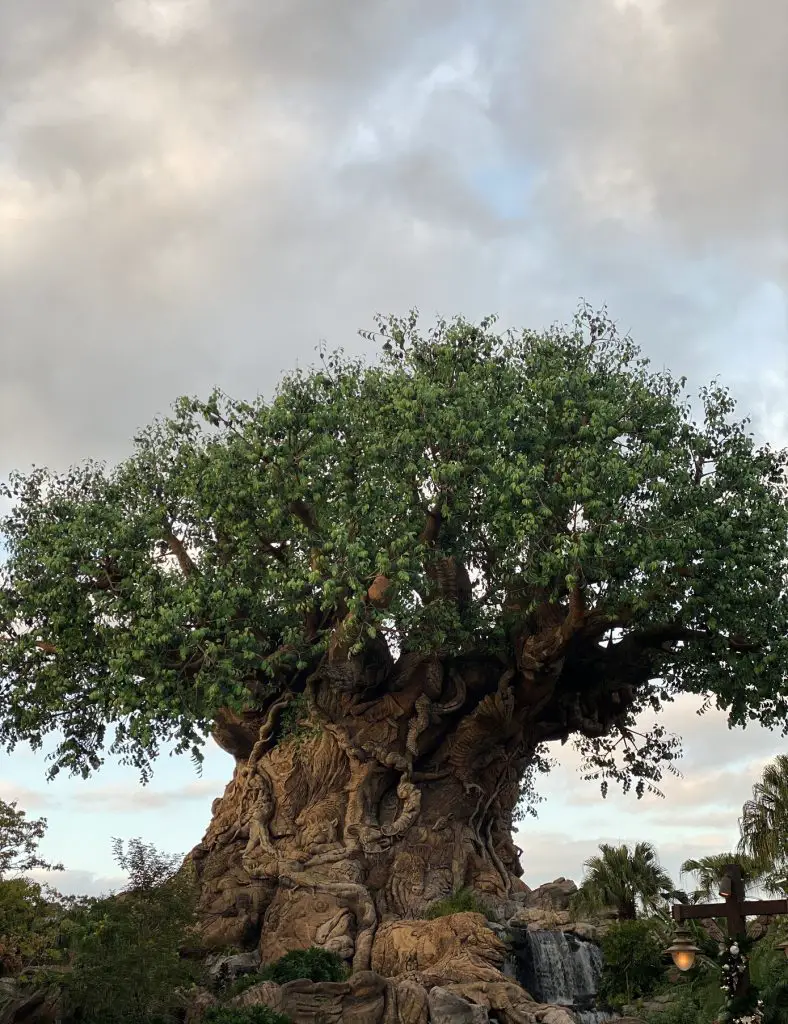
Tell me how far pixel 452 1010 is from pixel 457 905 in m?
4.78

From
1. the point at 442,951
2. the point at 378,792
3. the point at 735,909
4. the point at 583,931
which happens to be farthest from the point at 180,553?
the point at 735,909

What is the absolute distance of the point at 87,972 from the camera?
17.2 metres

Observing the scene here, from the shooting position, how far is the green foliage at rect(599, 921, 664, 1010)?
23312 millimetres

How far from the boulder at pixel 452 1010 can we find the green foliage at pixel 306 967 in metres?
2.58

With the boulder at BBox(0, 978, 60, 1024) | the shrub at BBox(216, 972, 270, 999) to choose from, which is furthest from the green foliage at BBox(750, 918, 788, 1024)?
the boulder at BBox(0, 978, 60, 1024)

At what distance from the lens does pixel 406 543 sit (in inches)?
862

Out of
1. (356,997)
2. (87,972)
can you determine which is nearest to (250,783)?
(356,997)

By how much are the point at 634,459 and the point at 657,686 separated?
293 inches

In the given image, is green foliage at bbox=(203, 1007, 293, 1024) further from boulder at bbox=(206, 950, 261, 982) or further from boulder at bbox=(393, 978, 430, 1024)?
boulder at bbox=(206, 950, 261, 982)

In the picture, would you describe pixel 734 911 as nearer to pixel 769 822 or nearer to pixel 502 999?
pixel 502 999

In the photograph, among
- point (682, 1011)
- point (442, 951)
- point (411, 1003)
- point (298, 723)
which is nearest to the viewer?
point (411, 1003)

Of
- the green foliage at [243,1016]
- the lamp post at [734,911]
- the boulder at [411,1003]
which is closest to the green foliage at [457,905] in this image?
the boulder at [411,1003]

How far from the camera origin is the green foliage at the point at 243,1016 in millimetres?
18062

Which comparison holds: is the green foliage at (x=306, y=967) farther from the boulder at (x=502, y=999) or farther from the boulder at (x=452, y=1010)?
the boulder at (x=452, y=1010)
